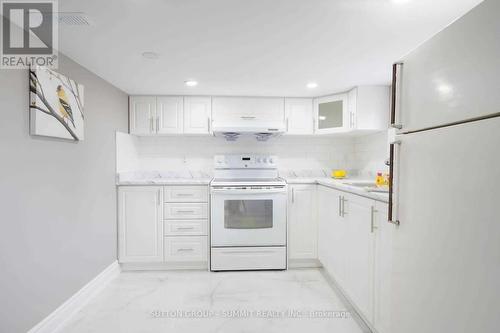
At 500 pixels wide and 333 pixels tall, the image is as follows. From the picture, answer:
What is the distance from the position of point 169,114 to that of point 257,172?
135 centimetres

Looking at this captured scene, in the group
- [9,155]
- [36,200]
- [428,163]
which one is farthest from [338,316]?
[9,155]

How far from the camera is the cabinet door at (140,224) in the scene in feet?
9.36

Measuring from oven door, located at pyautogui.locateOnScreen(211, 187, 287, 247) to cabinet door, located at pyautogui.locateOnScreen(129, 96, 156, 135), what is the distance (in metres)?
1.19

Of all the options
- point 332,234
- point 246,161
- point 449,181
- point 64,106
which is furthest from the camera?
point 246,161

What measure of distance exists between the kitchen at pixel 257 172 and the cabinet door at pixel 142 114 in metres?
0.02

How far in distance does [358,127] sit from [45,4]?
2.75 meters

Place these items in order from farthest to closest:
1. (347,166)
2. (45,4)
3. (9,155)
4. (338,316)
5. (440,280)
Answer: (347,166), (338,316), (9,155), (45,4), (440,280)

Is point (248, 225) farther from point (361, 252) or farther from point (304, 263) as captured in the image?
point (361, 252)

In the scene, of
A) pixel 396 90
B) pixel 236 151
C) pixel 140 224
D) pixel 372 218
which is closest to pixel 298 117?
pixel 236 151

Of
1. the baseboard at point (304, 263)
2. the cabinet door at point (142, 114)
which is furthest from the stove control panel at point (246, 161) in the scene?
the baseboard at point (304, 263)

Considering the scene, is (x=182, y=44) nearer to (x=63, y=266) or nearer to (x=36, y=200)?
(x=36, y=200)

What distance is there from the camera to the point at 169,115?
322cm

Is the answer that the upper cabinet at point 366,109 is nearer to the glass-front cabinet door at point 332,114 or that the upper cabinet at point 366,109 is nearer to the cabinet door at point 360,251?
the glass-front cabinet door at point 332,114

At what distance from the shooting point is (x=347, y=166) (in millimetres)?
3572
